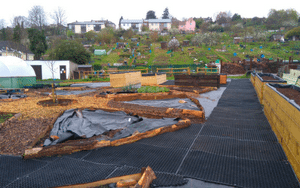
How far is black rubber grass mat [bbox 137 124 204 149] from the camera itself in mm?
4542

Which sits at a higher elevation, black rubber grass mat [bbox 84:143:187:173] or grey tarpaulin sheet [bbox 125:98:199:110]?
Result: grey tarpaulin sheet [bbox 125:98:199:110]

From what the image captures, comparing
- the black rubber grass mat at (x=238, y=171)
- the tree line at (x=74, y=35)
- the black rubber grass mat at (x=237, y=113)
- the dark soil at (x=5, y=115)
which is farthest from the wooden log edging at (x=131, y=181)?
the tree line at (x=74, y=35)

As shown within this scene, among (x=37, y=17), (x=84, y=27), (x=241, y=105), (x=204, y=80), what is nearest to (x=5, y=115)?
(x=241, y=105)

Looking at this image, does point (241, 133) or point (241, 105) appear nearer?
point (241, 133)

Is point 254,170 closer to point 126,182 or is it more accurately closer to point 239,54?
point 126,182

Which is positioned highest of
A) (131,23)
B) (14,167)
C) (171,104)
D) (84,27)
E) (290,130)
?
(131,23)

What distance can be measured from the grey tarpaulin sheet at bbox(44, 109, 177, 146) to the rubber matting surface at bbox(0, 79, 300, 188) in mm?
707

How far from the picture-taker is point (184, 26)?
8469 cm

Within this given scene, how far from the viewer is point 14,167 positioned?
371cm

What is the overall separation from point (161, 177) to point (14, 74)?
17359mm

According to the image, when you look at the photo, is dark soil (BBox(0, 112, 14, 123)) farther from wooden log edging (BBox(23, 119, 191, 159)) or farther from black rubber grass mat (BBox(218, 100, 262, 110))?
black rubber grass mat (BBox(218, 100, 262, 110))

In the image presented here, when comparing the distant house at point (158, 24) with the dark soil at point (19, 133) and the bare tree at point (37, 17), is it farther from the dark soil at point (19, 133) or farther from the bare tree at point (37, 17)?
the dark soil at point (19, 133)

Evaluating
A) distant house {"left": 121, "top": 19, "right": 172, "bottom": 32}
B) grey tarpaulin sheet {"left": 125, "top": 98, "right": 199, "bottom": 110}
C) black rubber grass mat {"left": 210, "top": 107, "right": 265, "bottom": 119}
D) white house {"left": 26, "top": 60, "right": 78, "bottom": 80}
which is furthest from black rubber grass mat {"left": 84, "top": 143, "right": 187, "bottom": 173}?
distant house {"left": 121, "top": 19, "right": 172, "bottom": 32}

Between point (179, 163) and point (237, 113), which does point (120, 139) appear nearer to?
point (179, 163)
